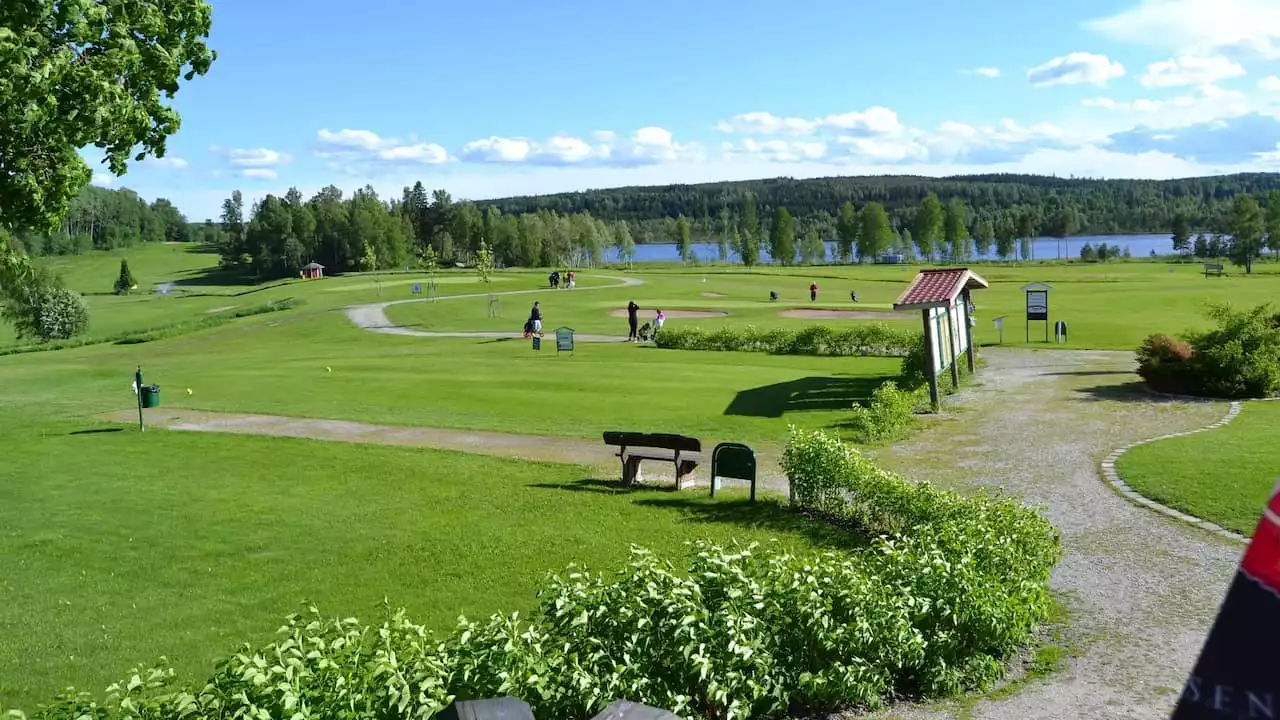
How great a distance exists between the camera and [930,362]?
26.8 meters

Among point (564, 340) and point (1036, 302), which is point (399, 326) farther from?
point (1036, 302)

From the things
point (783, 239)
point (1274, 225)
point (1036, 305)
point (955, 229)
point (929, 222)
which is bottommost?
point (1036, 305)

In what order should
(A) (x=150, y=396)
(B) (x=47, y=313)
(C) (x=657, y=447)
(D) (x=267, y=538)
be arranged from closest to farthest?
(D) (x=267, y=538)
(C) (x=657, y=447)
(A) (x=150, y=396)
(B) (x=47, y=313)

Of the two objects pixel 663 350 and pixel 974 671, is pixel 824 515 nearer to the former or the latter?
pixel 974 671

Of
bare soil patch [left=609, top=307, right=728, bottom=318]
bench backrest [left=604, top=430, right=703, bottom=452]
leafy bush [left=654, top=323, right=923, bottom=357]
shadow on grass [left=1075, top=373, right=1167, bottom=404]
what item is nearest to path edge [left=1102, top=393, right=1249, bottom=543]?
shadow on grass [left=1075, top=373, right=1167, bottom=404]

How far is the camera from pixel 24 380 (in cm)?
3741

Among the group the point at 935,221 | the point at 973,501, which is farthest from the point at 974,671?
the point at 935,221

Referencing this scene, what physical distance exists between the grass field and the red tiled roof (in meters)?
3.29

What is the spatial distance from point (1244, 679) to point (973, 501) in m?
11.6

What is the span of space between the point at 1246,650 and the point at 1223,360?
28.8m

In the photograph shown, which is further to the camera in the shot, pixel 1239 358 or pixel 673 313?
pixel 673 313

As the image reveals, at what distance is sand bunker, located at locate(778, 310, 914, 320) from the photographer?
5569cm

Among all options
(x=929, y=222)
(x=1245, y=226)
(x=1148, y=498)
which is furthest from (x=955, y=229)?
(x=1148, y=498)

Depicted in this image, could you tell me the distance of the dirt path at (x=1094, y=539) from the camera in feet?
29.4
